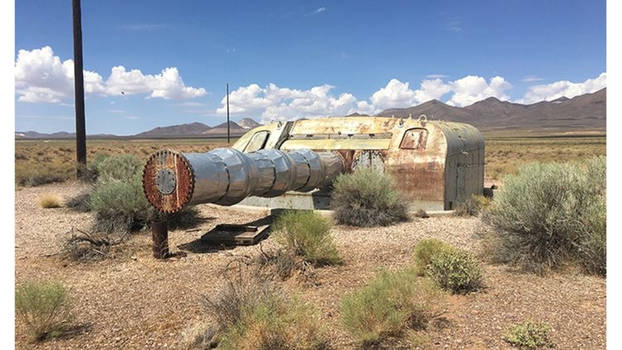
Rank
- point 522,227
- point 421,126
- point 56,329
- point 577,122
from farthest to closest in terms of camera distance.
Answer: point 577,122, point 421,126, point 522,227, point 56,329

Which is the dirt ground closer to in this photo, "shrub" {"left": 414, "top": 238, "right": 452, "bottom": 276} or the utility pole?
"shrub" {"left": 414, "top": 238, "right": 452, "bottom": 276}

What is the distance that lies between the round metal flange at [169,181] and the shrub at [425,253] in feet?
11.8

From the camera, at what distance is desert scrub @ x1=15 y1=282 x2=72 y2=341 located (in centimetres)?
521

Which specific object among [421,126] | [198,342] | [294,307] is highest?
[421,126]

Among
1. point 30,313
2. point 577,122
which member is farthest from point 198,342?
point 577,122

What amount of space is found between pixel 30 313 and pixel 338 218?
7560 millimetres

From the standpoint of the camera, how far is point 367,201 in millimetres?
11805

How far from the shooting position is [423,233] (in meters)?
10.3

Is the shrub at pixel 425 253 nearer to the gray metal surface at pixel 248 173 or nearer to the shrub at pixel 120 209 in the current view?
the gray metal surface at pixel 248 173

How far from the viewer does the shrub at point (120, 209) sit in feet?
35.1

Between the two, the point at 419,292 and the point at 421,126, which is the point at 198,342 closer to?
the point at 419,292

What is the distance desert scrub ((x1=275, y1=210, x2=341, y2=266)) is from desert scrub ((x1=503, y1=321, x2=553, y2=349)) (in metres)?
3.39

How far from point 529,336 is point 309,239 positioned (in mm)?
3852

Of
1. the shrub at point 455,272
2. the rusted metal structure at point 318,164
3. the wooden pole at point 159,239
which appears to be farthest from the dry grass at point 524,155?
the wooden pole at point 159,239
